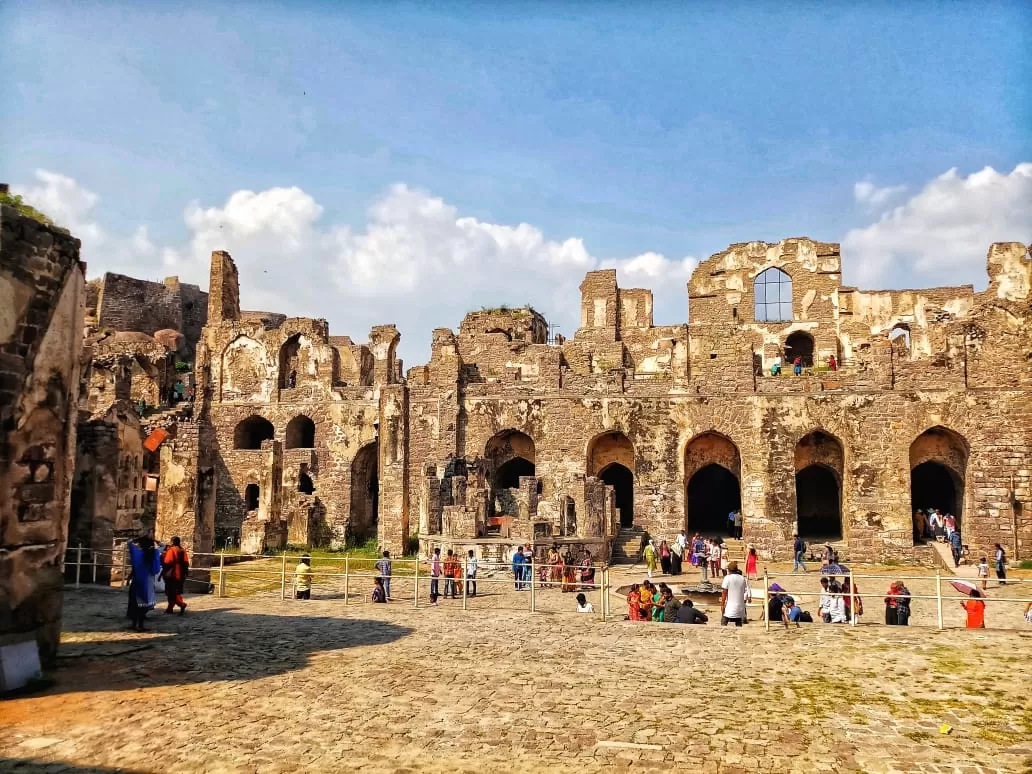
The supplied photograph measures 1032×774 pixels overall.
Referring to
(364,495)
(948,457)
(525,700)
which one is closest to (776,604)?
(525,700)

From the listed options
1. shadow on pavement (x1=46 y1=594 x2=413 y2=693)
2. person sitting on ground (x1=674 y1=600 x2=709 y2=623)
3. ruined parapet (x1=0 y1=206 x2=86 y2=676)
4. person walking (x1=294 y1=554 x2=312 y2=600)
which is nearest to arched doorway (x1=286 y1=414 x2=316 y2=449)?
person walking (x1=294 y1=554 x2=312 y2=600)

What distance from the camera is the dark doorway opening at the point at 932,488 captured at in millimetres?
28578

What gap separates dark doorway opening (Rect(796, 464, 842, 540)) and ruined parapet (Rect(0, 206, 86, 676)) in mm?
26923

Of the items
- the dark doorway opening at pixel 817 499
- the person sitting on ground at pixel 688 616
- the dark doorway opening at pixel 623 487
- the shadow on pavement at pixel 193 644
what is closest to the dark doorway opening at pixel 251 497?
the dark doorway opening at pixel 623 487

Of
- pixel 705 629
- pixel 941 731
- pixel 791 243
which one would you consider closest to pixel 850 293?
pixel 791 243

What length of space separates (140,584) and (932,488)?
27412 mm

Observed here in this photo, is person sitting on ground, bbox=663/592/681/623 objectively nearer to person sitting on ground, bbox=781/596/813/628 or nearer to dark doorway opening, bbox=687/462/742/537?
person sitting on ground, bbox=781/596/813/628

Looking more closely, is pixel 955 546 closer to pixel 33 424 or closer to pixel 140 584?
pixel 140 584

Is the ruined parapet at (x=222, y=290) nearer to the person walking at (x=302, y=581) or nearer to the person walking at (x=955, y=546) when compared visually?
the person walking at (x=302, y=581)

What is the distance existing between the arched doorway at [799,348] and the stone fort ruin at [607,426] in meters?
0.10

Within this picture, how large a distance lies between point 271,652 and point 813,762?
7.17 meters

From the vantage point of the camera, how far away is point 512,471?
31.9 meters

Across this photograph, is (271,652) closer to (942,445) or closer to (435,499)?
(435,499)

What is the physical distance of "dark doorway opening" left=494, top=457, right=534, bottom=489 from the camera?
31.2m
